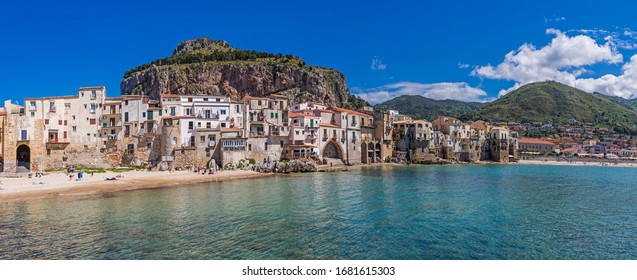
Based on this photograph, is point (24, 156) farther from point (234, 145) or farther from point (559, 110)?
point (559, 110)

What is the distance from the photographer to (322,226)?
19078 mm

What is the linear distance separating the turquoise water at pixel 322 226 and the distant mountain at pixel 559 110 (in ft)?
479

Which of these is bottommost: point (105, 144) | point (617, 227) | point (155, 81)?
point (617, 227)

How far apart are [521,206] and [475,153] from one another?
2598 inches

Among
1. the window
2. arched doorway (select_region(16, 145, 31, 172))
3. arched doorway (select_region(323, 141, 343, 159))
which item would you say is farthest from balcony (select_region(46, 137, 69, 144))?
arched doorway (select_region(323, 141, 343, 159))

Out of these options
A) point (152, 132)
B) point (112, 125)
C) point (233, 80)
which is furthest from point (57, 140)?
point (233, 80)

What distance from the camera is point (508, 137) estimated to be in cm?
9125

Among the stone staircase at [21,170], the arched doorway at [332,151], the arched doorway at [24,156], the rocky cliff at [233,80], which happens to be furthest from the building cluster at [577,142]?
the arched doorway at [24,156]

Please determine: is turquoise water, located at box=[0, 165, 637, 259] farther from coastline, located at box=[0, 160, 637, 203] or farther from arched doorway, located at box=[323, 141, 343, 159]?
arched doorway, located at box=[323, 141, 343, 159]

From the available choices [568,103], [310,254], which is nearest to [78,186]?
[310,254]

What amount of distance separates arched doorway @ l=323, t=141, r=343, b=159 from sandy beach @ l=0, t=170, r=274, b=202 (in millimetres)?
16460
